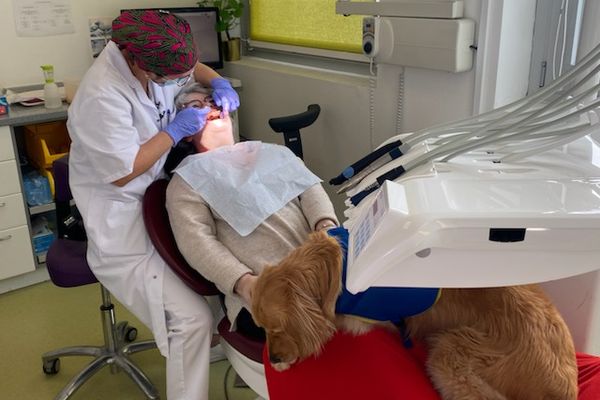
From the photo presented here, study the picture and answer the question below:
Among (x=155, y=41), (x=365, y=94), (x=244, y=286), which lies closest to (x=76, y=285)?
(x=244, y=286)

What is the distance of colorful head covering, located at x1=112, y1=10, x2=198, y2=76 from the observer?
64.3 inches

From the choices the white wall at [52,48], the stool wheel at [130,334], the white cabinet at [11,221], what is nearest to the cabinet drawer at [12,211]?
the white cabinet at [11,221]

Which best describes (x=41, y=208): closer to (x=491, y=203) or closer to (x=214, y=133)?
(x=214, y=133)

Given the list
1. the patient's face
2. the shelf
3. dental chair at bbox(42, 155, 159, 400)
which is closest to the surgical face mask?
the patient's face

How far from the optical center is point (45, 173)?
2807 millimetres

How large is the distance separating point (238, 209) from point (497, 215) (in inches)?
38.8

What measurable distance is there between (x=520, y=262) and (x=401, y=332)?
16.0 inches

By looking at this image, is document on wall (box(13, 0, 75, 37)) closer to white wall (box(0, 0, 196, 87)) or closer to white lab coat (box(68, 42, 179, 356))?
white wall (box(0, 0, 196, 87))

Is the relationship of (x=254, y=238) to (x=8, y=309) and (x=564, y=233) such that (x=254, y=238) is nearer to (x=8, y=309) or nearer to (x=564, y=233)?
Answer: (x=564, y=233)

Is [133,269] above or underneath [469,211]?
underneath

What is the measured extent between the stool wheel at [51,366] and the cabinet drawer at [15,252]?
0.66 meters

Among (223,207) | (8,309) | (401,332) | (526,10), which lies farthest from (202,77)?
(8,309)

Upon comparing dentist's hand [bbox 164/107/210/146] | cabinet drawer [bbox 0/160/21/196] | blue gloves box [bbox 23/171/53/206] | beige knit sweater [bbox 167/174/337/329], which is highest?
dentist's hand [bbox 164/107/210/146]

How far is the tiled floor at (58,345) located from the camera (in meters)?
2.18
